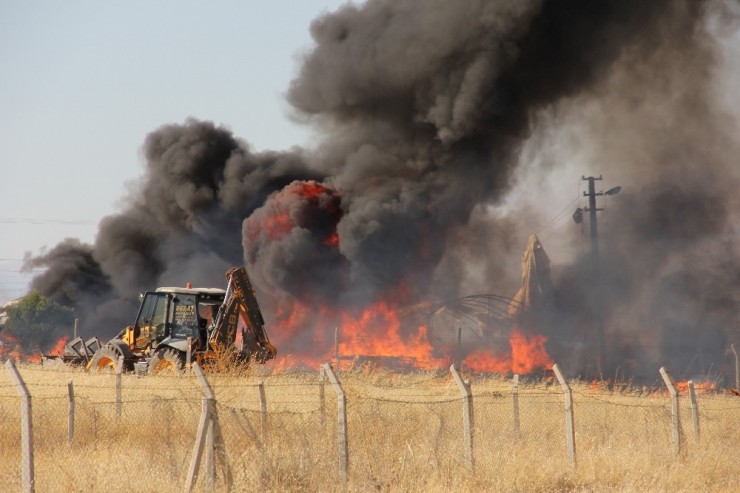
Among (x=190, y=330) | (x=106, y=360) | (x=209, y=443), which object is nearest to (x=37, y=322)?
(x=106, y=360)

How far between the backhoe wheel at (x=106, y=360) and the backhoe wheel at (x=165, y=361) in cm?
118

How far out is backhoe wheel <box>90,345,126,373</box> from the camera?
23500 mm

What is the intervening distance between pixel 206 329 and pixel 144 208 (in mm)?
36419

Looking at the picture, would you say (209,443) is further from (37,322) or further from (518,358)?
(37,322)

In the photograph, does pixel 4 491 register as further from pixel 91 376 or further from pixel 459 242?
pixel 459 242

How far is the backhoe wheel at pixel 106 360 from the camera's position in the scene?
23.5 metres

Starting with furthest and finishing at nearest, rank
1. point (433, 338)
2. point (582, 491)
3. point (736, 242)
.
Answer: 1. point (736, 242)
2. point (433, 338)
3. point (582, 491)

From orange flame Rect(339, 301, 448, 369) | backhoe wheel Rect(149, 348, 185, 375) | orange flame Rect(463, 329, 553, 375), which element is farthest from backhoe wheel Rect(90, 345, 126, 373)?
orange flame Rect(463, 329, 553, 375)

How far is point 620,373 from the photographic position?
32531 millimetres

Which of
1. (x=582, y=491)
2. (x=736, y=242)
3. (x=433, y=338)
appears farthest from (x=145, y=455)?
(x=736, y=242)

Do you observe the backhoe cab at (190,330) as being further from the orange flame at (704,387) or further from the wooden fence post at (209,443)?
the wooden fence post at (209,443)

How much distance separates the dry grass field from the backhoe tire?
5876 mm

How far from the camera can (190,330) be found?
23484 millimetres

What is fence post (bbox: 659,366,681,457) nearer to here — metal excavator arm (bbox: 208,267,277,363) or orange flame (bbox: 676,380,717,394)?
metal excavator arm (bbox: 208,267,277,363)
